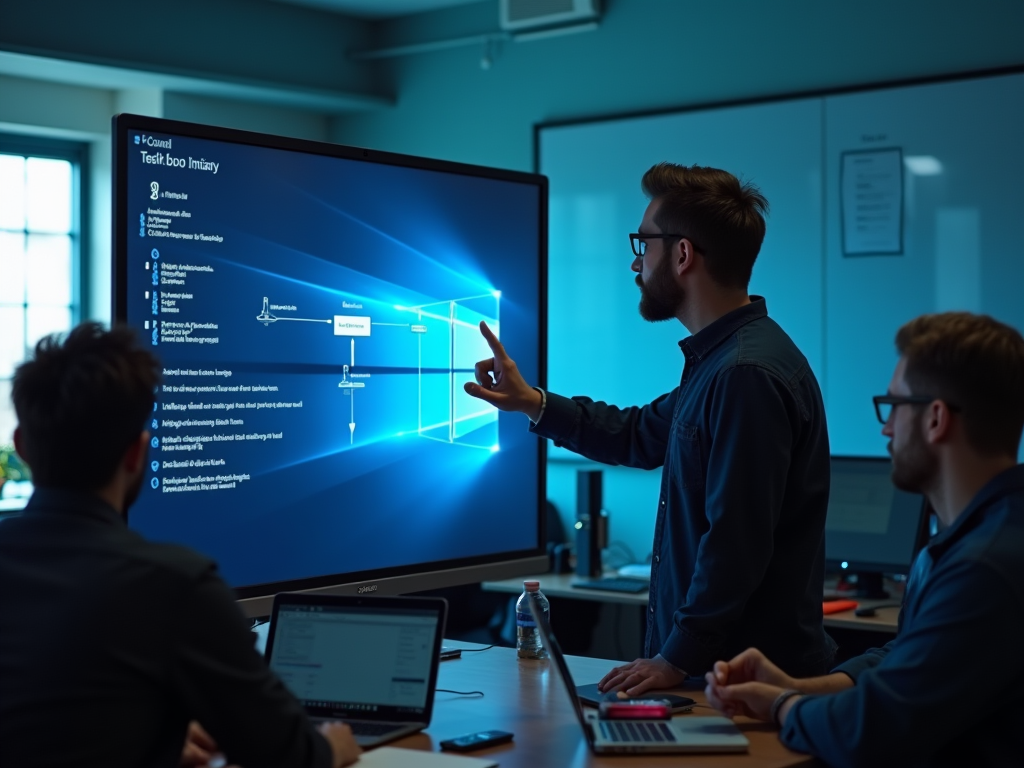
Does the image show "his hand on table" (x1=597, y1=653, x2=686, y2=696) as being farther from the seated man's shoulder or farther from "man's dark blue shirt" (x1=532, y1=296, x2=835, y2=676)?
the seated man's shoulder

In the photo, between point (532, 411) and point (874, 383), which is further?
point (874, 383)

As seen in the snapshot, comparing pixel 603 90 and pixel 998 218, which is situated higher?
pixel 603 90

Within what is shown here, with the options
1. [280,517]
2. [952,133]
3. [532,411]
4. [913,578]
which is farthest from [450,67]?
[913,578]

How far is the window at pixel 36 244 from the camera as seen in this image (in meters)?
4.96

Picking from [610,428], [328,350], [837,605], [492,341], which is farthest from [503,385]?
[837,605]

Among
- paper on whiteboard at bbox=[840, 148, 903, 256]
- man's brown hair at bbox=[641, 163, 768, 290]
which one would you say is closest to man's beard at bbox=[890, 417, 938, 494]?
man's brown hair at bbox=[641, 163, 768, 290]

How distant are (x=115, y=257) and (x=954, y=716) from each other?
4.69 ft

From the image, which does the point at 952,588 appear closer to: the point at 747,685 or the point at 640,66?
the point at 747,685

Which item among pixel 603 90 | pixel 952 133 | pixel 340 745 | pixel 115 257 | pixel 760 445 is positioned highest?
pixel 603 90

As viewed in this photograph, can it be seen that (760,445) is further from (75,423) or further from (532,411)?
(75,423)

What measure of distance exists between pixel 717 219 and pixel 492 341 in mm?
501

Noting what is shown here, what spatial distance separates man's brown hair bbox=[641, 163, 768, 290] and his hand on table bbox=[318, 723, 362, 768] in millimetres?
1131

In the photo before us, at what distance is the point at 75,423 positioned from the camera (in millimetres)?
1409

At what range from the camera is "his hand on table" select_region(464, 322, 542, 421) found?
8.00ft
